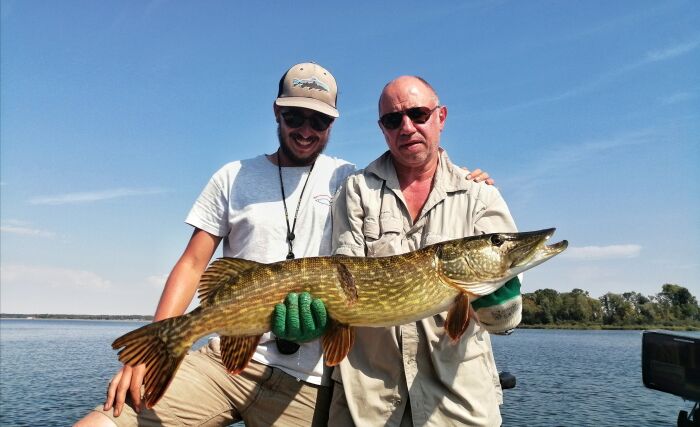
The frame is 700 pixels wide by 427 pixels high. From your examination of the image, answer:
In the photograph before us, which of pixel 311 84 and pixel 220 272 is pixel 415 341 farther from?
pixel 311 84

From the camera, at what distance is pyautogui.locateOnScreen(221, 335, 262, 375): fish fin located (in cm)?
315

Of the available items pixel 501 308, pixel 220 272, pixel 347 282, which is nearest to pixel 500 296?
pixel 501 308

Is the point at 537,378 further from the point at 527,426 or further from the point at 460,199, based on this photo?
the point at 460,199

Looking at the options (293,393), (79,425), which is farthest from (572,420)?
(79,425)

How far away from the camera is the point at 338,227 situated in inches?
146

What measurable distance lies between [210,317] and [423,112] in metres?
2.04

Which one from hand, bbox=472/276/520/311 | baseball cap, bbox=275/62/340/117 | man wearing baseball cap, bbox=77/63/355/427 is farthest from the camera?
baseball cap, bbox=275/62/340/117

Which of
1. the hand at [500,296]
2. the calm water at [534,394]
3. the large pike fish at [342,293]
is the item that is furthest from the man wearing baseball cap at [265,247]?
the calm water at [534,394]

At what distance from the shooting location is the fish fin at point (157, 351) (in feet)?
9.87

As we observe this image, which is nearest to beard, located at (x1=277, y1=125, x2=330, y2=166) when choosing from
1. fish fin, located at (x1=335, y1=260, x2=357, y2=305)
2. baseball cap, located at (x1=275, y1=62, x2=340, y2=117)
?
baseball cap, located at (x1=275, y1=62, x2=340, y2=117)

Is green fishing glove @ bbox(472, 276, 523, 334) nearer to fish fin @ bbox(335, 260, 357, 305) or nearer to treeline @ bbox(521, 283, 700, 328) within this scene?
fish fin @ bbox(335, 260, 357, 305)

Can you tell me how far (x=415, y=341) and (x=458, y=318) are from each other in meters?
0.39

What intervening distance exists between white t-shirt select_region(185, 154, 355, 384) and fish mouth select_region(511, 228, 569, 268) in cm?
143

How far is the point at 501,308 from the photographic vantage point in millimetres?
3201
